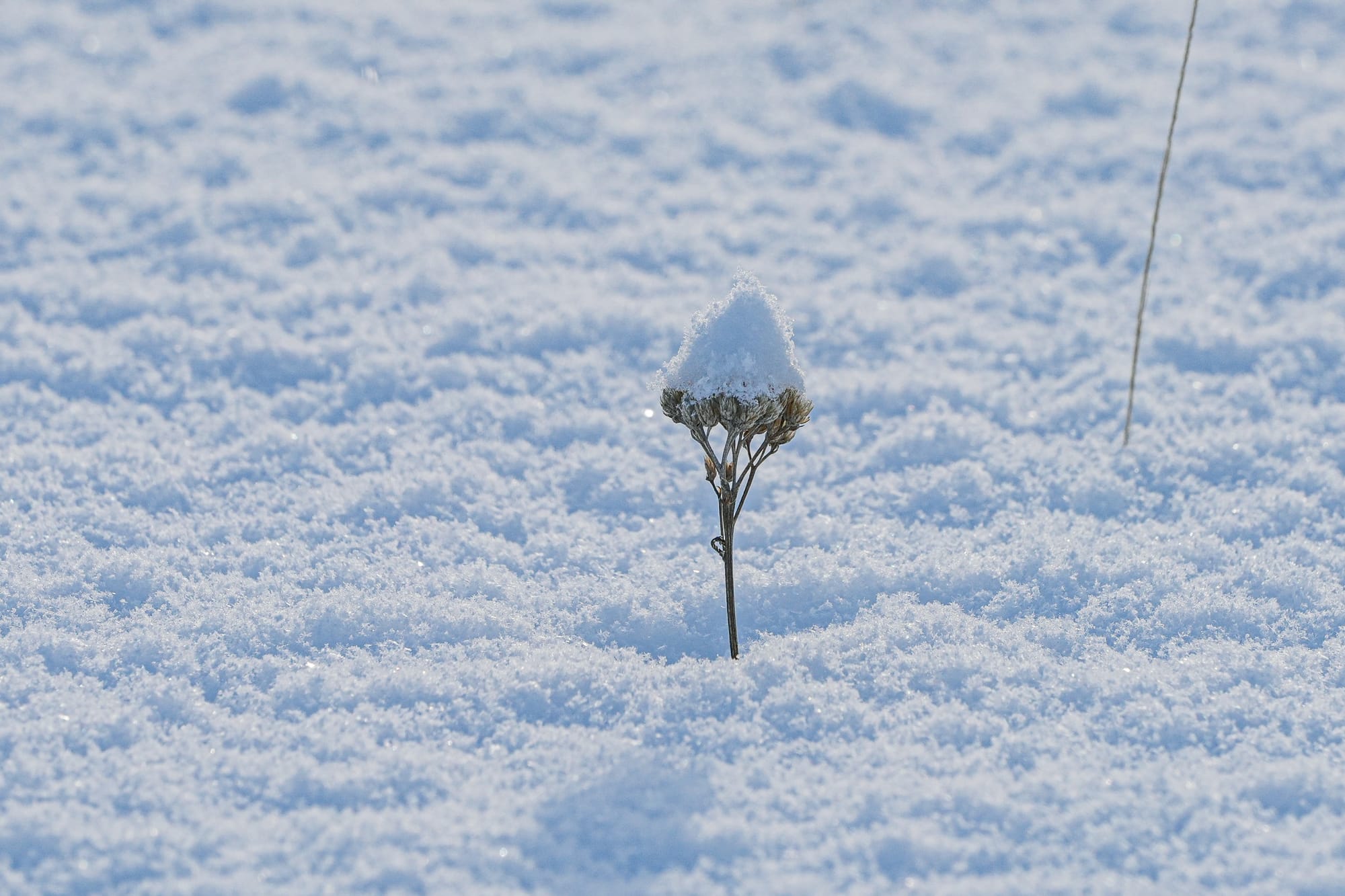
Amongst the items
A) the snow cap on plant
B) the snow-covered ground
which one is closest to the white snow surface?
the snow cap on plant

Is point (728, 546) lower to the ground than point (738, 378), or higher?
lower

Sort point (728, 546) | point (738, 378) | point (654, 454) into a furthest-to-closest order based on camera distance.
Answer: point (654, 454)
point (728, 546)
point (738, 378)

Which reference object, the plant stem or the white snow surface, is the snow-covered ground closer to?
the plant stem

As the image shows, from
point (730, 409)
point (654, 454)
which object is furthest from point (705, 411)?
point (654, 454)

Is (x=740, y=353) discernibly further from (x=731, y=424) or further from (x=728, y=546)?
(x=728, y=546)

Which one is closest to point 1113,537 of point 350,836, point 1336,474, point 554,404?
point 1336,474

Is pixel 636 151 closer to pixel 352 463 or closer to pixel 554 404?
pixel 554 404
